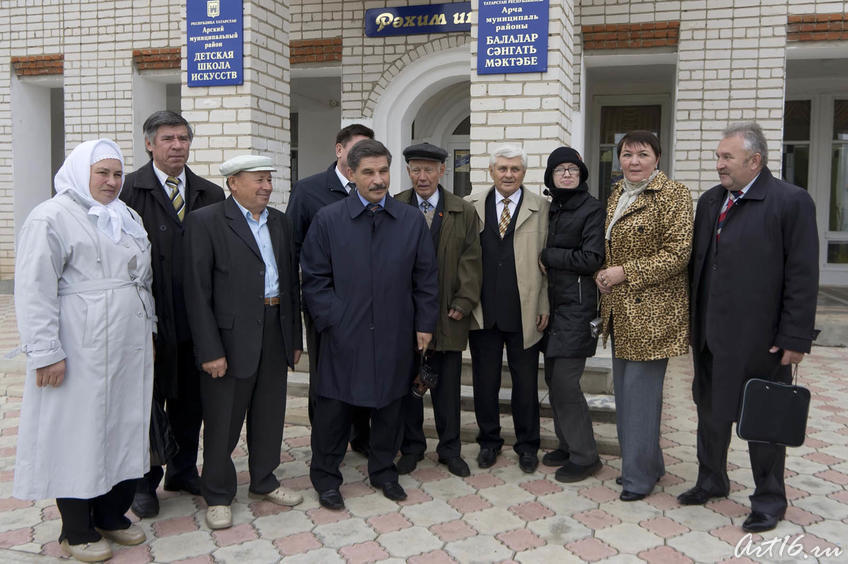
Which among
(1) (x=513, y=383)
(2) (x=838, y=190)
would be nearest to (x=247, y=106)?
(1) (x=513, y=383)

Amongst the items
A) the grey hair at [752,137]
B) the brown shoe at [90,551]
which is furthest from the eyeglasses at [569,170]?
the brown shoe at [90,551]

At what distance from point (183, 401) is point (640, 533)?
230 centimetres

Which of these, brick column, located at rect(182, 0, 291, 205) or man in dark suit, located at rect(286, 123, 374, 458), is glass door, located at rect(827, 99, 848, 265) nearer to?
brick column, located at rect(182, 0, 291, 205)

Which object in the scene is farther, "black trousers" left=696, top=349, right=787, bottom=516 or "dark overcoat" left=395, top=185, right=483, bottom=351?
"dark overcoat" left=395, top=185, right=483, bottom=351

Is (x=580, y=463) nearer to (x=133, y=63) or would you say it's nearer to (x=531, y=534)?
(x=531, y=534)

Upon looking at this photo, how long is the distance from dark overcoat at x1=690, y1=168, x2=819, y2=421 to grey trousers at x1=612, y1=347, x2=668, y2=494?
295 mm

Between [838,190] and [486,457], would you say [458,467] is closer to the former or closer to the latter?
[486,457]

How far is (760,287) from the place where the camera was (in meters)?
3.12

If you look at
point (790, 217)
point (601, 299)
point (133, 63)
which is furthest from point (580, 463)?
point (133, 63)

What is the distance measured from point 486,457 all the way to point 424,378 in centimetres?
70

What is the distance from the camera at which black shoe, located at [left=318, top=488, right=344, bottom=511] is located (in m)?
3.44

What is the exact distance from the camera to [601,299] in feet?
12.2

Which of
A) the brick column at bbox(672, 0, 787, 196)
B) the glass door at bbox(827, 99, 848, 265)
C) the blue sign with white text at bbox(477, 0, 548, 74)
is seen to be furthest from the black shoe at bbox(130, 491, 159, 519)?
the glass door at bbox(827, 99, 848, 265)

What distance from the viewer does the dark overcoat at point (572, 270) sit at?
364 centimetres
